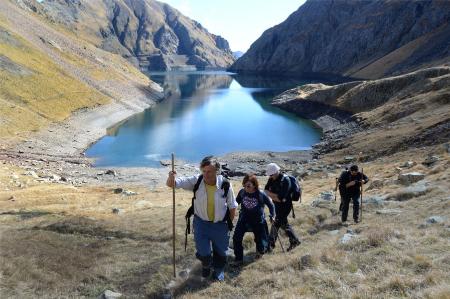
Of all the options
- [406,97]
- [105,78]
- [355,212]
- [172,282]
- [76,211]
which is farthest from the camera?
[105,78]

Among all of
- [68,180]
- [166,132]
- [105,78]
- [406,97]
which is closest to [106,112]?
[166,132]

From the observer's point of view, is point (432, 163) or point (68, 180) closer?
point (432, 163)

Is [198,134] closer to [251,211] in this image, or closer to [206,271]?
[251,211]

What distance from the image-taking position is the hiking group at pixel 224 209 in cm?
948

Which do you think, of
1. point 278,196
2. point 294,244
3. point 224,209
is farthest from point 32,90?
point 224,209

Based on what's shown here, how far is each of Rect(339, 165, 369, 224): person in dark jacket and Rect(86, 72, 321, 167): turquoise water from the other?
41564 mm

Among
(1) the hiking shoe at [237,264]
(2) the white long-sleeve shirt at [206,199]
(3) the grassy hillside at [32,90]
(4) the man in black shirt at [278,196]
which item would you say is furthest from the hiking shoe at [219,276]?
(3) the grassy hillside at [32,90]

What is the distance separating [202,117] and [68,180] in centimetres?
5428

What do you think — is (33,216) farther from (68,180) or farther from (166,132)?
(166,132)

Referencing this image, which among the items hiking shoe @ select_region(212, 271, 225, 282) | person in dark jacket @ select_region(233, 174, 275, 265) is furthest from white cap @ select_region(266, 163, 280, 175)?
hiking shoe @ select_region(212, 271, 225, 282)

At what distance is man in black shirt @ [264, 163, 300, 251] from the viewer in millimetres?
11452

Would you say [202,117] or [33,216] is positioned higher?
[202,117]

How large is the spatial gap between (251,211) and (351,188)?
249 inches

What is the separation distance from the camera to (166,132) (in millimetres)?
76750
